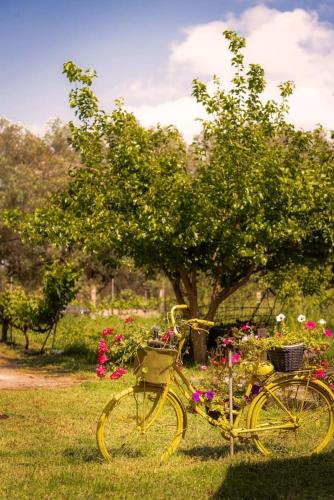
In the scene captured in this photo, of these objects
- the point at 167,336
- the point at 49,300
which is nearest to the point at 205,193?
the point at 49,300

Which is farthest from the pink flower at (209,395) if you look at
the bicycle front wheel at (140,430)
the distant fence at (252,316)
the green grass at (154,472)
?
the distant fence at (252,316)

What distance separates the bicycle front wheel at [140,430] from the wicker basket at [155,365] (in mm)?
193

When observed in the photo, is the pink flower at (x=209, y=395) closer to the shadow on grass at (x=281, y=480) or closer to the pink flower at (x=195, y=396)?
the pink flower at (x=195, y=396)

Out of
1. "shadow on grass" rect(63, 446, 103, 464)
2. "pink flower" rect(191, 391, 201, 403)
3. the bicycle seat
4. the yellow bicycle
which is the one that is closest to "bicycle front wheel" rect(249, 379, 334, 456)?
the yellow bicycle

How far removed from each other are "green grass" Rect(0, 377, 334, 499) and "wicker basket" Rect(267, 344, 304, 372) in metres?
0.77

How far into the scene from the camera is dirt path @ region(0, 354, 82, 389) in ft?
37.6

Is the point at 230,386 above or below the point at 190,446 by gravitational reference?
above

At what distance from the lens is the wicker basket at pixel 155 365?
5.38 meters

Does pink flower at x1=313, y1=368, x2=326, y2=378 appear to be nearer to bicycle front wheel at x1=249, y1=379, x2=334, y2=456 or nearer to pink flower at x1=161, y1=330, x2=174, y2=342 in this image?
bicycle front wheel at x1=249, y1=379, x2=334, y2=456

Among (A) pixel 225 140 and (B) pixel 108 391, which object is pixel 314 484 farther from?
(A) pixel 225 140

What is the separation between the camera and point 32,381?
1212 centimetres

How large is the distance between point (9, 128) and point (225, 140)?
2449 centimetres

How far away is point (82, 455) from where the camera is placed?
6.14 meters

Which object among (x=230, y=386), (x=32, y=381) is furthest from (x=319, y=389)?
(x=32, y=381)
